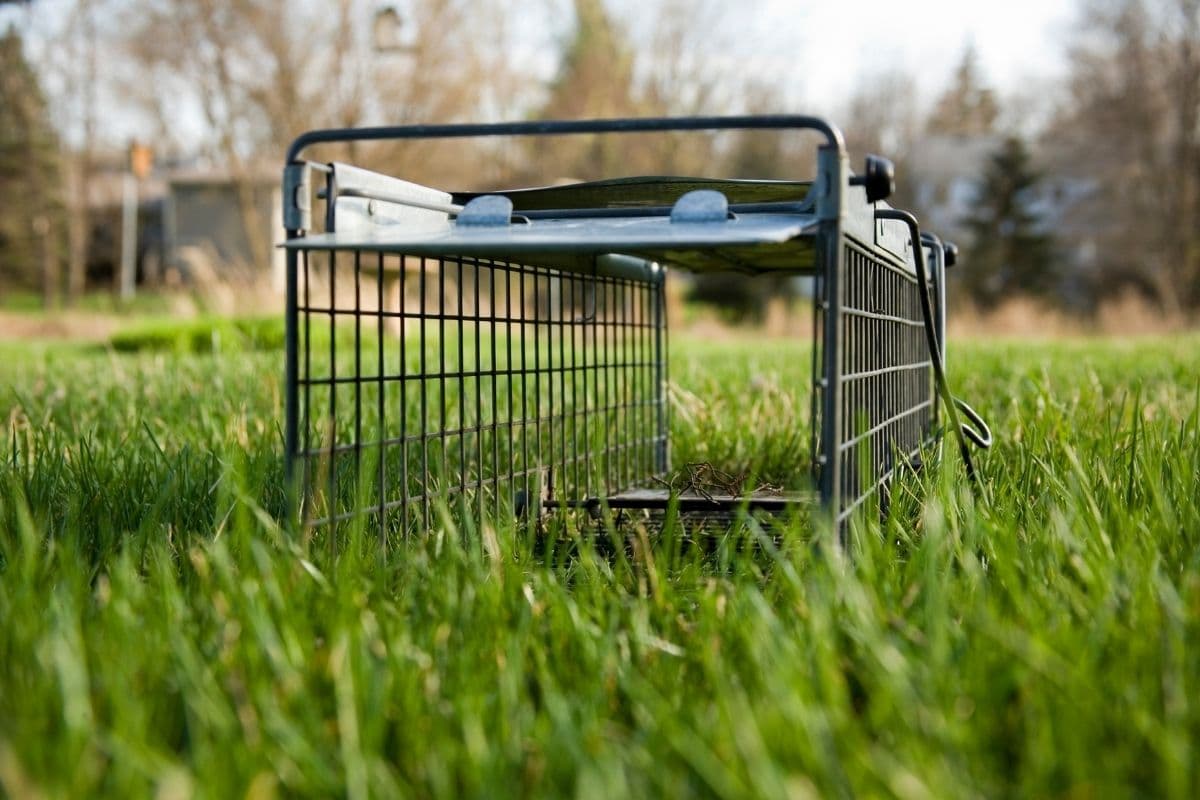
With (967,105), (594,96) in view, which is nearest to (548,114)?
(594,96)

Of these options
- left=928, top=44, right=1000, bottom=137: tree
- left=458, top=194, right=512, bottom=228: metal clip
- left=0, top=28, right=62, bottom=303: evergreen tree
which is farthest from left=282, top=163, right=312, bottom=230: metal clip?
left=928, top=44, right=1000, bottom=137: tree

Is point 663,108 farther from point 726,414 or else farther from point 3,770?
point 3,770

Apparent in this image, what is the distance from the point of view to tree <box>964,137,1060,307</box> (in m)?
29.5

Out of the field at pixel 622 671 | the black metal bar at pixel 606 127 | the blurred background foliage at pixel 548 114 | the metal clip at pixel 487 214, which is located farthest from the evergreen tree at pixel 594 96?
the field at pixel 622 671

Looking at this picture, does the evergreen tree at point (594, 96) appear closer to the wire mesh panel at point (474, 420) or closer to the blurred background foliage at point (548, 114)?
the blurred background foliage at point (548, 114)

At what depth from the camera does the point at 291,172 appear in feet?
5.83

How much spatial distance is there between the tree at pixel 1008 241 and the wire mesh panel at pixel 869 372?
27842 millimetres

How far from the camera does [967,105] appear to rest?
174 feet

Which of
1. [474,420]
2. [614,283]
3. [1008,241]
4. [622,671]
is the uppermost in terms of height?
[1008,241]

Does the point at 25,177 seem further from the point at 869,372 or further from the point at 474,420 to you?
the point at 869,372

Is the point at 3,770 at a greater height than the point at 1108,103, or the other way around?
the point at 1108,103

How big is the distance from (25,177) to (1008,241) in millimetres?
25650

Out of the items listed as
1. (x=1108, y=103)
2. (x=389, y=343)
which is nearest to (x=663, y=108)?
(x=1108, y=103)

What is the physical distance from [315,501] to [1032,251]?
2970 cm
